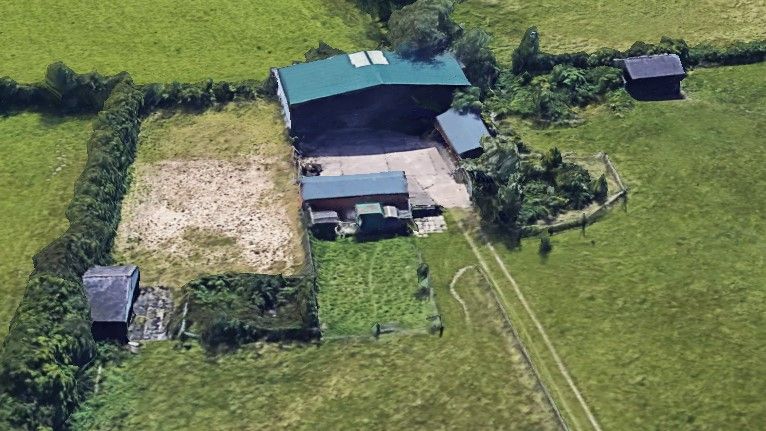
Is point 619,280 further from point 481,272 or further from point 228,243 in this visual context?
point 228,243

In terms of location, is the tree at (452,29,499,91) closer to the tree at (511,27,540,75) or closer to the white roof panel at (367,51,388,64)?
the tree at (511,27,540,75)

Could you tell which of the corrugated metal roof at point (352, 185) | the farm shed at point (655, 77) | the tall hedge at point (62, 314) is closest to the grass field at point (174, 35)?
the tall hedge at point (62, 314)

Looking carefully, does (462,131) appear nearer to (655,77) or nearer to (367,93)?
(367,93)

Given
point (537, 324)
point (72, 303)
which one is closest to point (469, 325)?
point (537, 324)

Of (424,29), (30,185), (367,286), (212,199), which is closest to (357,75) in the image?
(424,29)

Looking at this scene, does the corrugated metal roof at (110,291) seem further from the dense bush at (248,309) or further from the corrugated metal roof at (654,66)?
the corrugated metal roof at (654,66)
